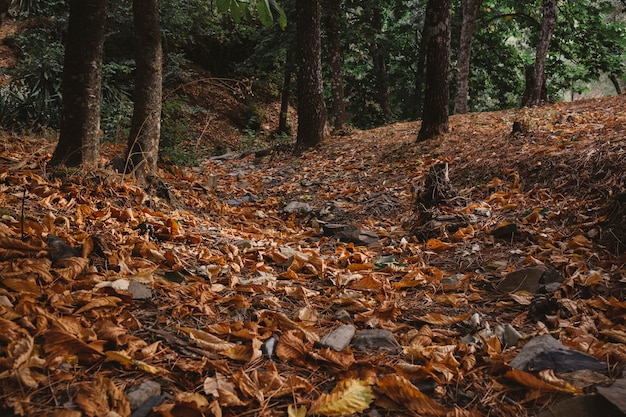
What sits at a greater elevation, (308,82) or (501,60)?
(501,60)

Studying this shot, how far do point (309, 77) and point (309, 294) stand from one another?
19.7 ft

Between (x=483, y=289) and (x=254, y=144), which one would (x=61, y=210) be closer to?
(x=483, y=289)

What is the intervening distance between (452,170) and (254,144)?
823 cm

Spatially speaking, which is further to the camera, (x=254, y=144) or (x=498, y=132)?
(x=254, y=144)

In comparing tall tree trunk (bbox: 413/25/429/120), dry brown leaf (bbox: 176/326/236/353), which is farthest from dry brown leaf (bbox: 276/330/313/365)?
tall tree trunk (bbox: 413/25/429/120)

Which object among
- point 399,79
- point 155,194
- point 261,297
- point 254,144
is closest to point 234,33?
point 254,144

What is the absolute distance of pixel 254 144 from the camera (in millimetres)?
12422

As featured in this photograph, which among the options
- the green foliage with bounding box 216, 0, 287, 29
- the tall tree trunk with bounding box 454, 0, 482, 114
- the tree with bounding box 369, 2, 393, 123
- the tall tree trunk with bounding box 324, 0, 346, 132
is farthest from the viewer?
the tree with bounding box 369, 2, 393, 123

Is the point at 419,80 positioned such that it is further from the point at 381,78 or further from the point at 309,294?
the point at 309,294

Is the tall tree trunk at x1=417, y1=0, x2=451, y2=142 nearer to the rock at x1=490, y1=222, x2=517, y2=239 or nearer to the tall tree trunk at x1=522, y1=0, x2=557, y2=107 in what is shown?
the rock at x1=490, y1=222, x2=517, y2=239

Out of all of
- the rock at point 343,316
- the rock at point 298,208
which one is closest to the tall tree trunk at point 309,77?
the rock at point 298,208

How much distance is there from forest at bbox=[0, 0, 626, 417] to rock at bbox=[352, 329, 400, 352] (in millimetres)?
10

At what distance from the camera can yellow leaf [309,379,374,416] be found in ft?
4.53

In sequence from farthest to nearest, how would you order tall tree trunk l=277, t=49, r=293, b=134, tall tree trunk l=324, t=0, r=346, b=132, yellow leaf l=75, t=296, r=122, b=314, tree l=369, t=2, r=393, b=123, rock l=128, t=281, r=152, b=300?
tree l=369, t=2, r=393, b=123
tall tree trunk l=277, t=49, r=293, b=134
tall tree trunk l=324, t=0, r=346, b=132
rock l=128, t=281, r=152, b=300
yellow leaf l=75, t=296, r=122, b=314
